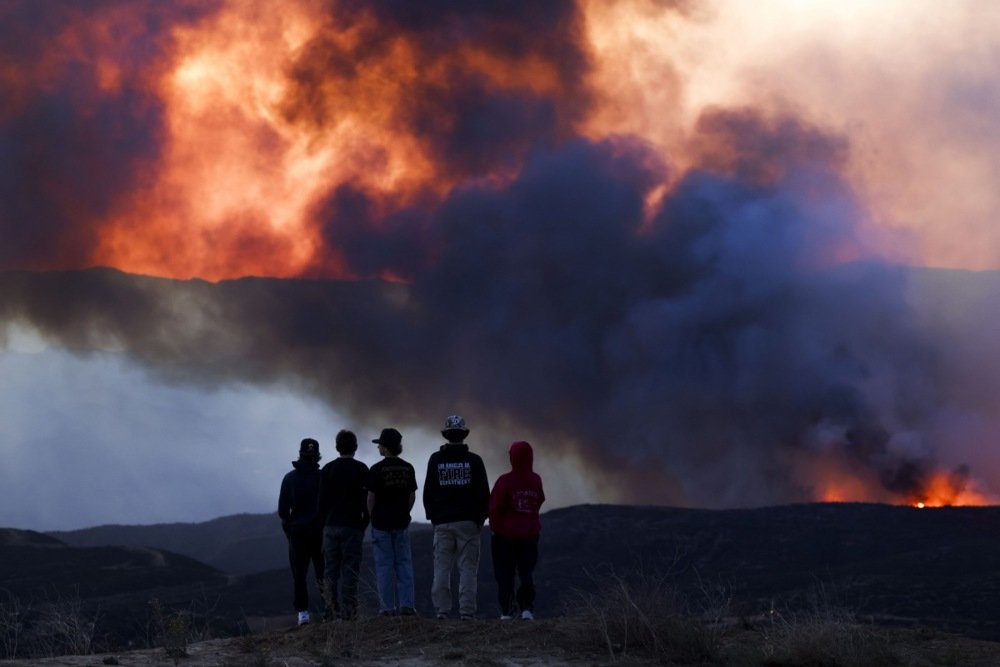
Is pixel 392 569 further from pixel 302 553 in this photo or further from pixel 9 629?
pixel 9 629

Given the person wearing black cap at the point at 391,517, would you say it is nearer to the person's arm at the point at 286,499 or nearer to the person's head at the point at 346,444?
the person's head at the point at 346,444

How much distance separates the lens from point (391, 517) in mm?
13578

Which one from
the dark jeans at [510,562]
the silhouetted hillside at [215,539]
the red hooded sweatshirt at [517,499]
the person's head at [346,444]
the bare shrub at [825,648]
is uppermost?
the silhouetted hillside at [215,539]

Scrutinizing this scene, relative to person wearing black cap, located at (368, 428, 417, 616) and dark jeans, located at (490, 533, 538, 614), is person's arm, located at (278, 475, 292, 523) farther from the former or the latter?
dark jeans, located at (490, 533, 538, 614)

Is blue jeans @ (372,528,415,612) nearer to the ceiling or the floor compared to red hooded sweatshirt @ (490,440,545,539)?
nearer to the floor

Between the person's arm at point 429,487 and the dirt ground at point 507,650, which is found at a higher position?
the person's arm at point 429,487

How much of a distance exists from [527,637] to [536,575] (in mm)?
42337

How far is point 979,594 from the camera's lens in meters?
39.8

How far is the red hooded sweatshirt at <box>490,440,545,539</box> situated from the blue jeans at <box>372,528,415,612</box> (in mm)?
1084

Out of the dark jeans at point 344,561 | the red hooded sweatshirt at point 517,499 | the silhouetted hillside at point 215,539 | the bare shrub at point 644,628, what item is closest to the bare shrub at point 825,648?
the bare shrub at point 644,628

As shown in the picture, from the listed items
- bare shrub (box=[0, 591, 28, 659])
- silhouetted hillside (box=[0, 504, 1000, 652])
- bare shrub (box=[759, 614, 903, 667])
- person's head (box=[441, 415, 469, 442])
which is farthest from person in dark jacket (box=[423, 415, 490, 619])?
silhouetted hillside (box=[0, 504, 1000, 652])

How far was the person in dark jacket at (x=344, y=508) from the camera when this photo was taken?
13.8 meters

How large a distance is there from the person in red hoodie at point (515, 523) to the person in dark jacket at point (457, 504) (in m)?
0.19

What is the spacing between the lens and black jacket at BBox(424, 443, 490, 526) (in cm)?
1354
